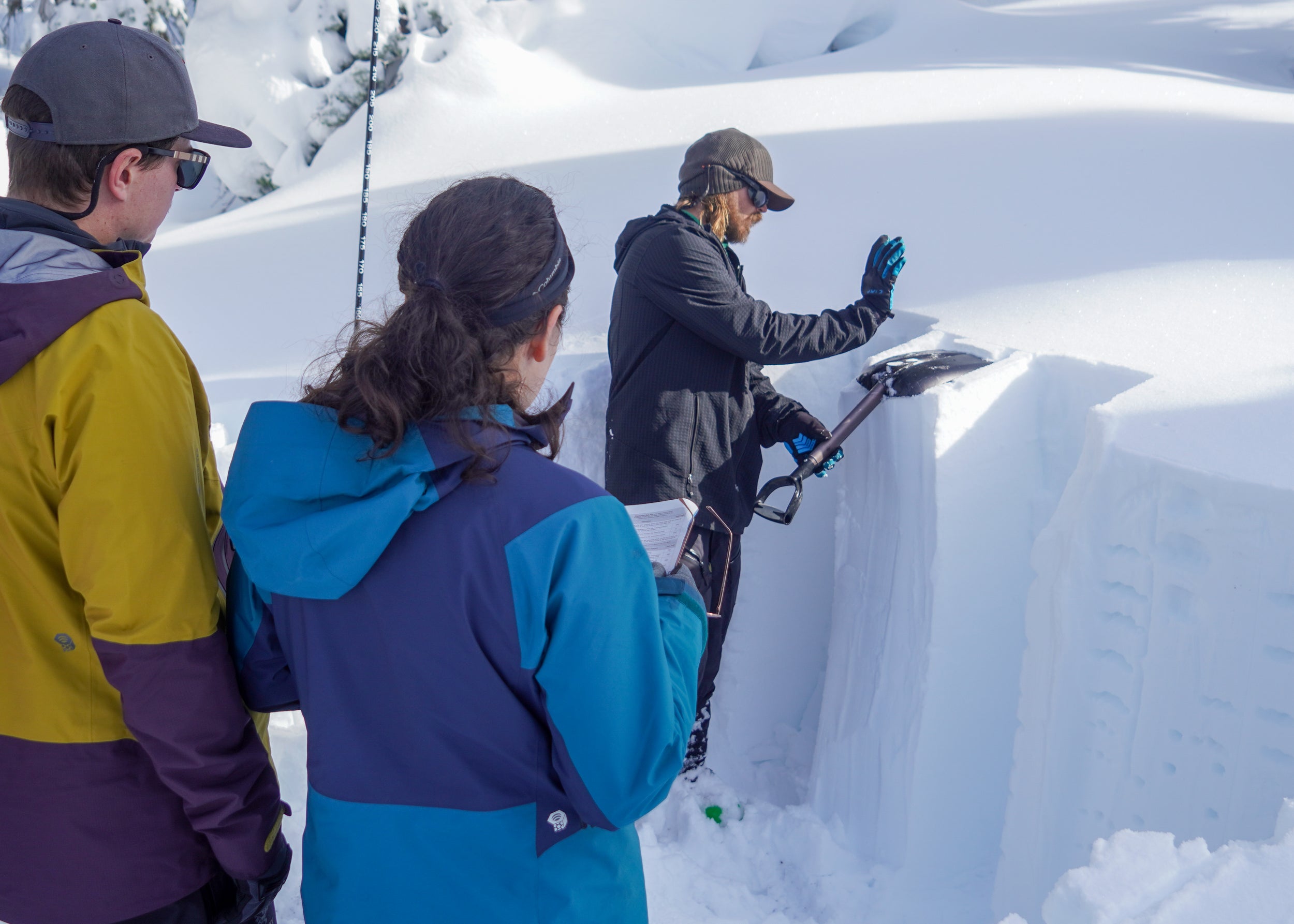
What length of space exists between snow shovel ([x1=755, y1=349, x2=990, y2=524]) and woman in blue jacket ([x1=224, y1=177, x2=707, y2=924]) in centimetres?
144

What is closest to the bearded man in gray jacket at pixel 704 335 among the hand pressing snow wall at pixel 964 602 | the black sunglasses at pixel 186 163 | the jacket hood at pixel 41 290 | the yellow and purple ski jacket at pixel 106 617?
the hand pressing snow wall at pixel 964 602

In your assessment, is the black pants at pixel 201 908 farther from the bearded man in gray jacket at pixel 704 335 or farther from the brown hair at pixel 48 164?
the bearded man in gray jacket at pixel 704 335

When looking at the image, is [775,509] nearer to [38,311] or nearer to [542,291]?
[542,291]

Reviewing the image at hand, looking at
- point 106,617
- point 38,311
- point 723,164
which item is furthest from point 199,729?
point 723,164

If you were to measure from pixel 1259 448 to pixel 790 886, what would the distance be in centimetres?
165

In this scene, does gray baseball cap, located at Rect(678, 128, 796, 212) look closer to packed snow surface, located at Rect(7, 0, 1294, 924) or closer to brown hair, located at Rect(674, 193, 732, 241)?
brown hair, located at Rect(674, 193, 732, 241)

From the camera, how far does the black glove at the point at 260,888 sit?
1.34 metres

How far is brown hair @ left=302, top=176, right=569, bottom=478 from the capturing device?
1067 millimetres

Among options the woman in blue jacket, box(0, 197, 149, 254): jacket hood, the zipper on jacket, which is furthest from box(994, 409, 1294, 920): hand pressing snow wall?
box(0, 197, 149, 254): jacket hood

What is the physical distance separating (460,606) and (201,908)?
0.72m

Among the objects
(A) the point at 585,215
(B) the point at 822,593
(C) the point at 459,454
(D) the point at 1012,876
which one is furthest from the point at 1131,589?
(A) the point at 585,215

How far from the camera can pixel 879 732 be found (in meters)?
2.67

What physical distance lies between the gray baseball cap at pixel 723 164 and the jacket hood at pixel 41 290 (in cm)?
157

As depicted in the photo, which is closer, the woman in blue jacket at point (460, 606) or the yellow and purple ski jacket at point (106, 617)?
the woman in blue jacket at point (460, 606)
